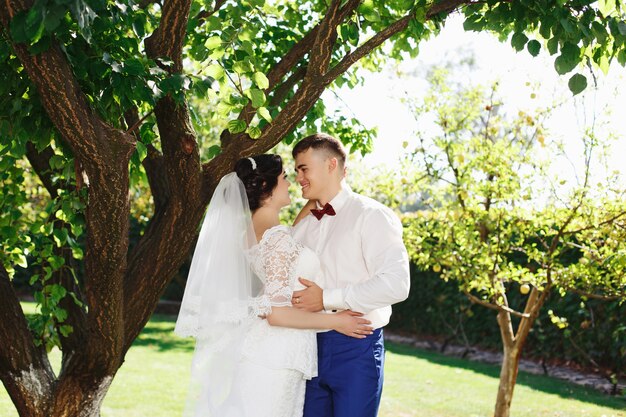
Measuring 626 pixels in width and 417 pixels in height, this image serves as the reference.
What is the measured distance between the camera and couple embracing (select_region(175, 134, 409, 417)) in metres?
3.42

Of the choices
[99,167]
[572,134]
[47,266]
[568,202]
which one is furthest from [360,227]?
[572,134]

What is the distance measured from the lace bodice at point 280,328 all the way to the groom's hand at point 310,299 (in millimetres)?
39

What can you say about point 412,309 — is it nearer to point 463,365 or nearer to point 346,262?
point 463,365

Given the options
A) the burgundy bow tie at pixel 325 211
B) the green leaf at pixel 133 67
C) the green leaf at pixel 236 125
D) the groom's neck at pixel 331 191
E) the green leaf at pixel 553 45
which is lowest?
the burgundy bow tie at pixel 325 211

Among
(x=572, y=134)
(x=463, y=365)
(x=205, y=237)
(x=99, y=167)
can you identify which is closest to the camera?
(x=99, y=167)

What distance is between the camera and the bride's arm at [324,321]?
134 inches

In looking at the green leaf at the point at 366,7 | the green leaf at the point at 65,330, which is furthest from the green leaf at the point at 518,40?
the green leaf at the point at 65,330

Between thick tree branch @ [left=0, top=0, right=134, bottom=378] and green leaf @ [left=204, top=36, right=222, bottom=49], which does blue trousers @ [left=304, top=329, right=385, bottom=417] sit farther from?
green leaf @ [left=204, top=36, right=222, bottom=49]

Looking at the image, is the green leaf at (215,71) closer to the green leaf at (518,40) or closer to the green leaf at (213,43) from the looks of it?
the green leaf at (213,43)

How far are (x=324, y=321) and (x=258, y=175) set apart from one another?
34.1 inches

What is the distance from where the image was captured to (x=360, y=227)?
3.59 m

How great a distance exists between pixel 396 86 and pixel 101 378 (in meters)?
4.55

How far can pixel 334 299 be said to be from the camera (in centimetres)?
346

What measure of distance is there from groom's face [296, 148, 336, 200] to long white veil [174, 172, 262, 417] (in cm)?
33
